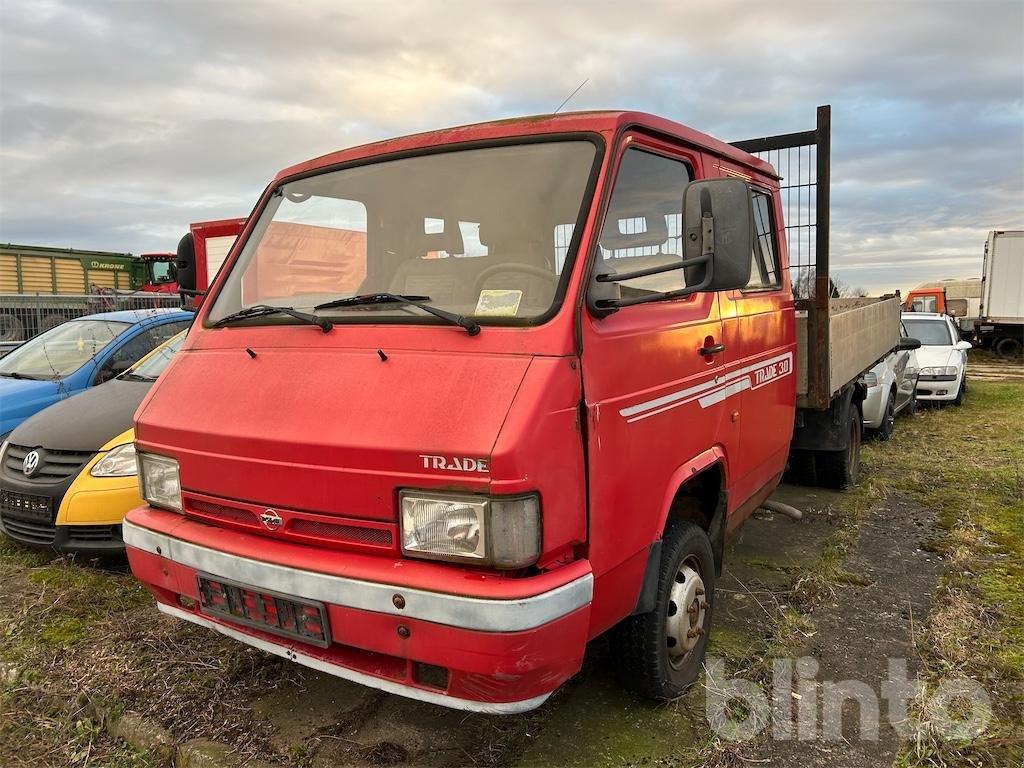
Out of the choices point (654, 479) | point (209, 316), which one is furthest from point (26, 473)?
point (654, 479)

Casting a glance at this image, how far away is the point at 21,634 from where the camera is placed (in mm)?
3740

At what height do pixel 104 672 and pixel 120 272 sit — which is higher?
pixel 120 272

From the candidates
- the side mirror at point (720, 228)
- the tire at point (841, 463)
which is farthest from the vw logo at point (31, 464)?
the tire at point (841, 463)

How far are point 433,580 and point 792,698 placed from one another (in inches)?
75.0

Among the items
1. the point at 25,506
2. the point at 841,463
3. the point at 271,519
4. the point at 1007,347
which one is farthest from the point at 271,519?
the point at 1007,347

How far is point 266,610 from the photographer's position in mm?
2494

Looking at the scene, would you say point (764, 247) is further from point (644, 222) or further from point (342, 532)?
point (342, 532)

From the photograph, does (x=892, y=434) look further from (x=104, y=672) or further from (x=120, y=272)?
(x=120, y=272)

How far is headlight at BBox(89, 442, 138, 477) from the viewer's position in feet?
14.9

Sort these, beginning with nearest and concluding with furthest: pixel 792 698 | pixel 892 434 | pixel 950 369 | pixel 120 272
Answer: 1. pixel 792 698
2. pixel 892 434
3. pixel 950 369
4. pixel 120 272

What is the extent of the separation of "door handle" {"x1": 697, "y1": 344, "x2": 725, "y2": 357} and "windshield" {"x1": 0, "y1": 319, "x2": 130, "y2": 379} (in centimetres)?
→ 543

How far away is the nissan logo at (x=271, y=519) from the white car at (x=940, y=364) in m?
11.8

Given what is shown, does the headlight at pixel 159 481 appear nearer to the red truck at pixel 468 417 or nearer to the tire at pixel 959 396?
the red truck at pixel 468 417

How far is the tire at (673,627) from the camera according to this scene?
2906 mm
